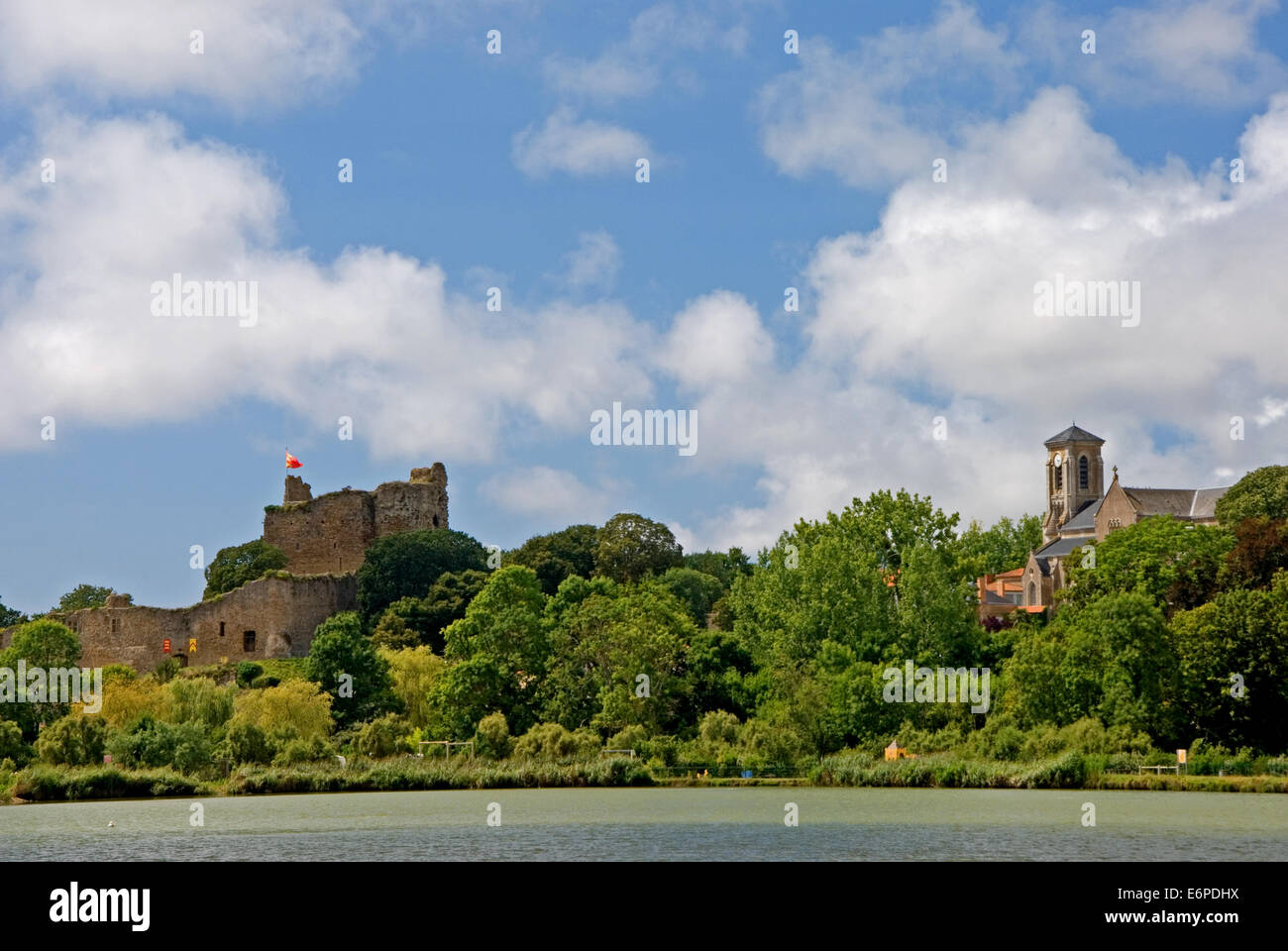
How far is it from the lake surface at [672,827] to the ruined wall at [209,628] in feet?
108

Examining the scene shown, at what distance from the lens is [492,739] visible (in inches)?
1690

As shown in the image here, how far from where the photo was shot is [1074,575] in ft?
171

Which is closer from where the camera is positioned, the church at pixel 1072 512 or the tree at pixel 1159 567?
the tree at pixel 1159 567

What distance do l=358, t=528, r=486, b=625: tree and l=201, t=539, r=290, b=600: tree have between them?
16.2ft

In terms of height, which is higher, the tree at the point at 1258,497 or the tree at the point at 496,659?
the tree at the point at 1258,497

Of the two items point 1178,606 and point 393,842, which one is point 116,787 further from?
point 1178,606

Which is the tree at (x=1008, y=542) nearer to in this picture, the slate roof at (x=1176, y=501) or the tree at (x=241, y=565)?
the slate roof at (x=1176, y=501)

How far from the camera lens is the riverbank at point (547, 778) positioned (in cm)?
3628

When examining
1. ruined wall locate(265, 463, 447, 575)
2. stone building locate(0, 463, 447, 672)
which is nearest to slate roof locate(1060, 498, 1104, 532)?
ruined wall locate(265, 463, 447, 575)

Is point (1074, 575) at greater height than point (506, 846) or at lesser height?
greater

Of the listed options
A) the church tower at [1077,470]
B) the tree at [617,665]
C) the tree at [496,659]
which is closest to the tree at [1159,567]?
the tree at [617,665]

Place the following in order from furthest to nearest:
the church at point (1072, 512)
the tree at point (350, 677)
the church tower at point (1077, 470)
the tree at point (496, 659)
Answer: the church tower at point (1077, 470), the church at point (1072, 512), the tree at point (350, 677), the tree at point (496, 659)
